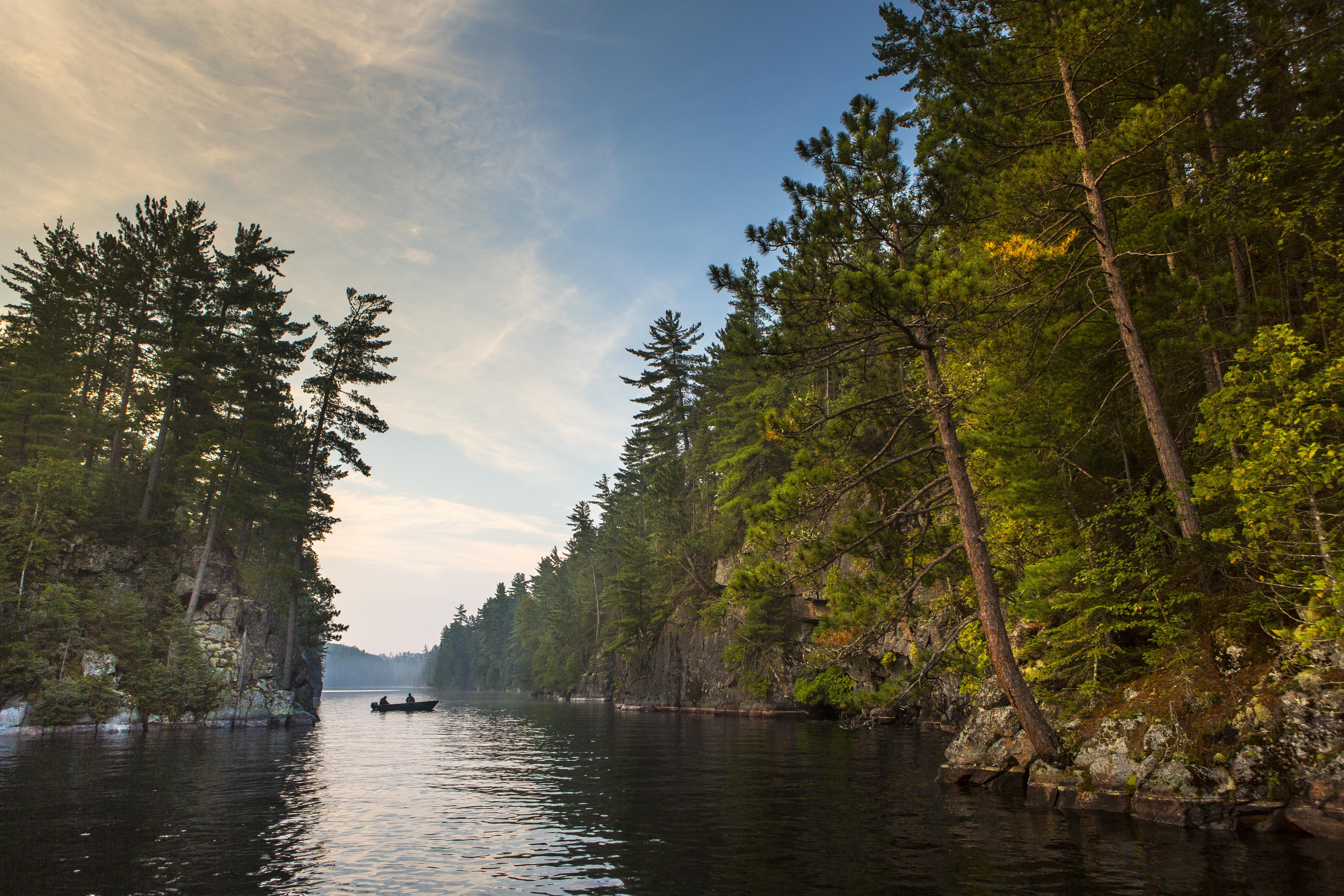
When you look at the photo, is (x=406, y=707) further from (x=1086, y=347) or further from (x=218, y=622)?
(x=1086, y=347)

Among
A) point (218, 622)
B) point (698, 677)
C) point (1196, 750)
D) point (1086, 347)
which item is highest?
point (1086, 347)

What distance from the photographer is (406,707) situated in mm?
57219

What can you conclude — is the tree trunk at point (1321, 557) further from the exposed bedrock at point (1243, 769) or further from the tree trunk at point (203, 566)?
the tree trunk at point (203, 566)

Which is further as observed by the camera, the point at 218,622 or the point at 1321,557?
the point at 218,622

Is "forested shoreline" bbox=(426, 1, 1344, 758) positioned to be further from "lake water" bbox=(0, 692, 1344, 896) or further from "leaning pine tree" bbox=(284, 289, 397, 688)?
"leaning pine tree" bbox=(284, 289, 397, 688)

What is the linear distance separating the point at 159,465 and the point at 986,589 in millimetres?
45357

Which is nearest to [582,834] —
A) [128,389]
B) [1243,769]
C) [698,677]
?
[1243,769]

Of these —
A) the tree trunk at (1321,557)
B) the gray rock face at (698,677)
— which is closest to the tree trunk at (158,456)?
the gray rock face at (698,677)

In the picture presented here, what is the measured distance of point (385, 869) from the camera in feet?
28.6

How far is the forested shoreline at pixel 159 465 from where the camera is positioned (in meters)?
31.3

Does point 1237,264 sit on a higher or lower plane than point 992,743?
higher

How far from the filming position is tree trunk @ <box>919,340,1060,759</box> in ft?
44.6

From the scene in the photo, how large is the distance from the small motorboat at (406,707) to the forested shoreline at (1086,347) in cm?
4947

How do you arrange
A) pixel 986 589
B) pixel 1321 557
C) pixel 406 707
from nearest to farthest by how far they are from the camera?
1. pixel 1321 557
2. pixel 986 589
3. pixel 406 707
